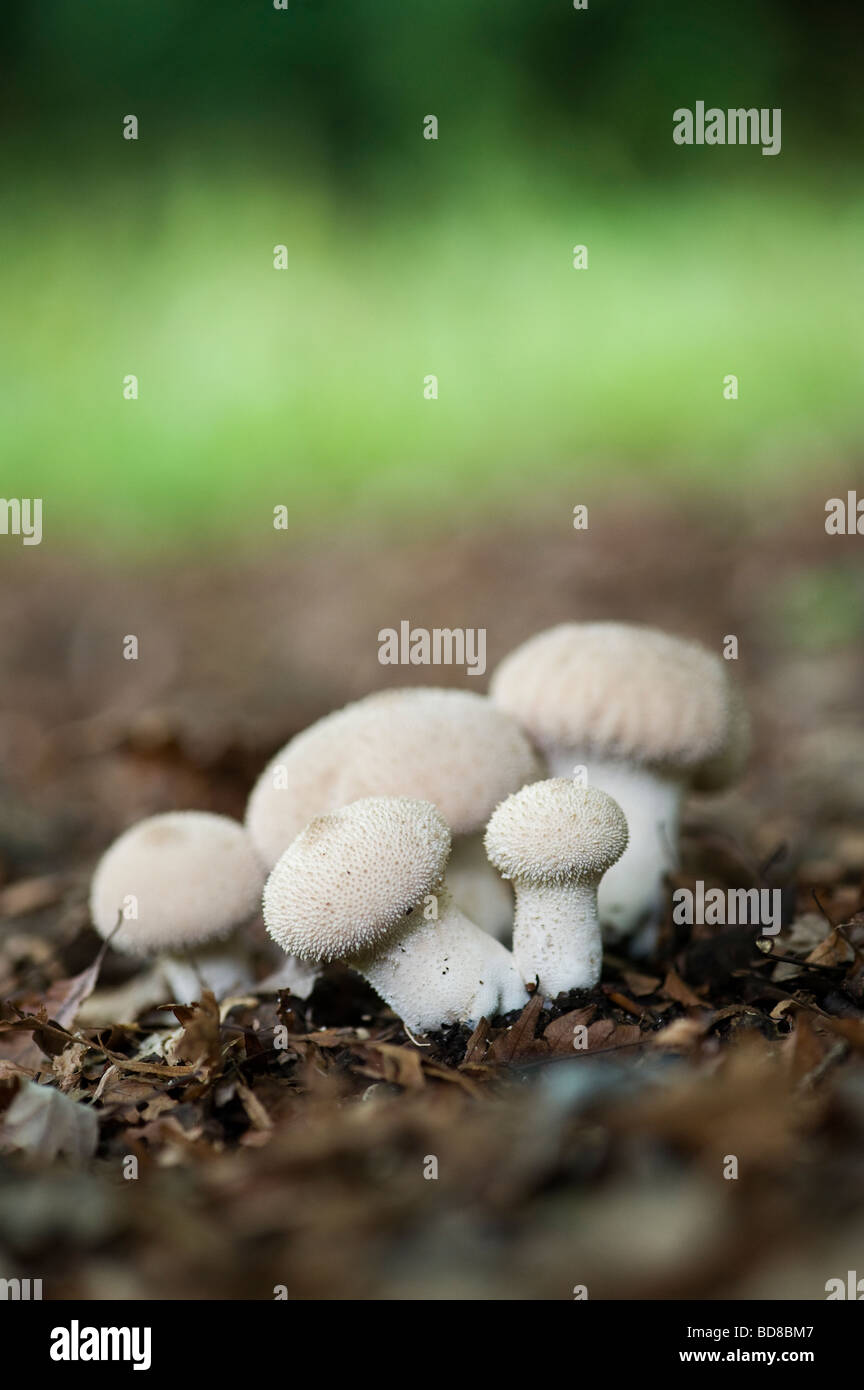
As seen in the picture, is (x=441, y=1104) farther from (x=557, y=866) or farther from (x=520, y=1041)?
(x=557, y=866)

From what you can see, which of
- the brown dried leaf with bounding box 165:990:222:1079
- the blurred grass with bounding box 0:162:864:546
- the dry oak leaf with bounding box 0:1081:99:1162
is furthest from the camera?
the blurred grass with bounding box 0:162:864:546

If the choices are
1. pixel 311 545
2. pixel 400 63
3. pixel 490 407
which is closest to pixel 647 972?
pixel 311 545

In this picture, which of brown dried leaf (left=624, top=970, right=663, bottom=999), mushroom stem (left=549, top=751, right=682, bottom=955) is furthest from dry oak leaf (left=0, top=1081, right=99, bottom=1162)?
mushroom stem (left=549, top=751, right=682, bottom=955)

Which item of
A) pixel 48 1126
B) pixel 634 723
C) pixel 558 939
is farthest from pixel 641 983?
pixel 48 1126

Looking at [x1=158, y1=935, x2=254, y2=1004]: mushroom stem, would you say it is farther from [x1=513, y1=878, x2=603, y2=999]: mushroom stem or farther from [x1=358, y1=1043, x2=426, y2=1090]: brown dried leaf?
[x1=513, y1=878, x2=603, y2=999]: mushroom stem

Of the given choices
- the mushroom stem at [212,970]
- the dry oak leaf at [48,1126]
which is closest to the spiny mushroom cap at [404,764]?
the mushroom stem at [212,970]
